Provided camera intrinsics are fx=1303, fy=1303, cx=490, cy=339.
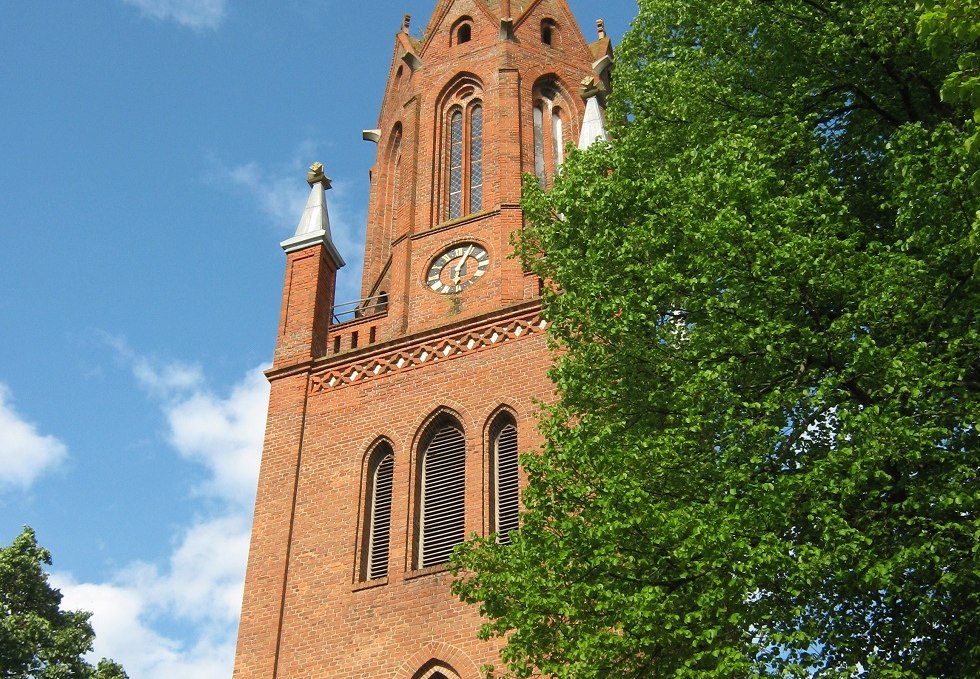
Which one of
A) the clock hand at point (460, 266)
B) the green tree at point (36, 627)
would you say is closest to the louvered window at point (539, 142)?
the clock hand at point (460, 266)

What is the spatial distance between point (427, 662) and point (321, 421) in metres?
5.02

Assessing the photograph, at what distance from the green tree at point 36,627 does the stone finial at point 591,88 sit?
1301cm

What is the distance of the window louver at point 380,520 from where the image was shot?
61.3 ft

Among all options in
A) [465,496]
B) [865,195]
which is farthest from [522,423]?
[865,195]

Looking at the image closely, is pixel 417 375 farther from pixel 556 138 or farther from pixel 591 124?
pixel 556 138

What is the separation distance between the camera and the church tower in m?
17.9

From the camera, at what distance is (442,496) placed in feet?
63.1

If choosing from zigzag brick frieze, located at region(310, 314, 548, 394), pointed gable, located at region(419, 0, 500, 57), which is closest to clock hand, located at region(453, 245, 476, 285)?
zigzag brick frieze, located at region(310, 314, 548, 394)

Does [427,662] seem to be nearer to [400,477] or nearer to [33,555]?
[400,477]

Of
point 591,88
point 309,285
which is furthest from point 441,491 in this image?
point 591,88

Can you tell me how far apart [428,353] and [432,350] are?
0.27 ft

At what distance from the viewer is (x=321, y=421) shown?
20.7 m

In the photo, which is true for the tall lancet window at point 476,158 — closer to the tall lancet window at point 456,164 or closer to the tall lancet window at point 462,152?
the tall lancet window at point 462,152

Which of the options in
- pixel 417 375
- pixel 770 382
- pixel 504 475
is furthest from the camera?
pixel 417 375
